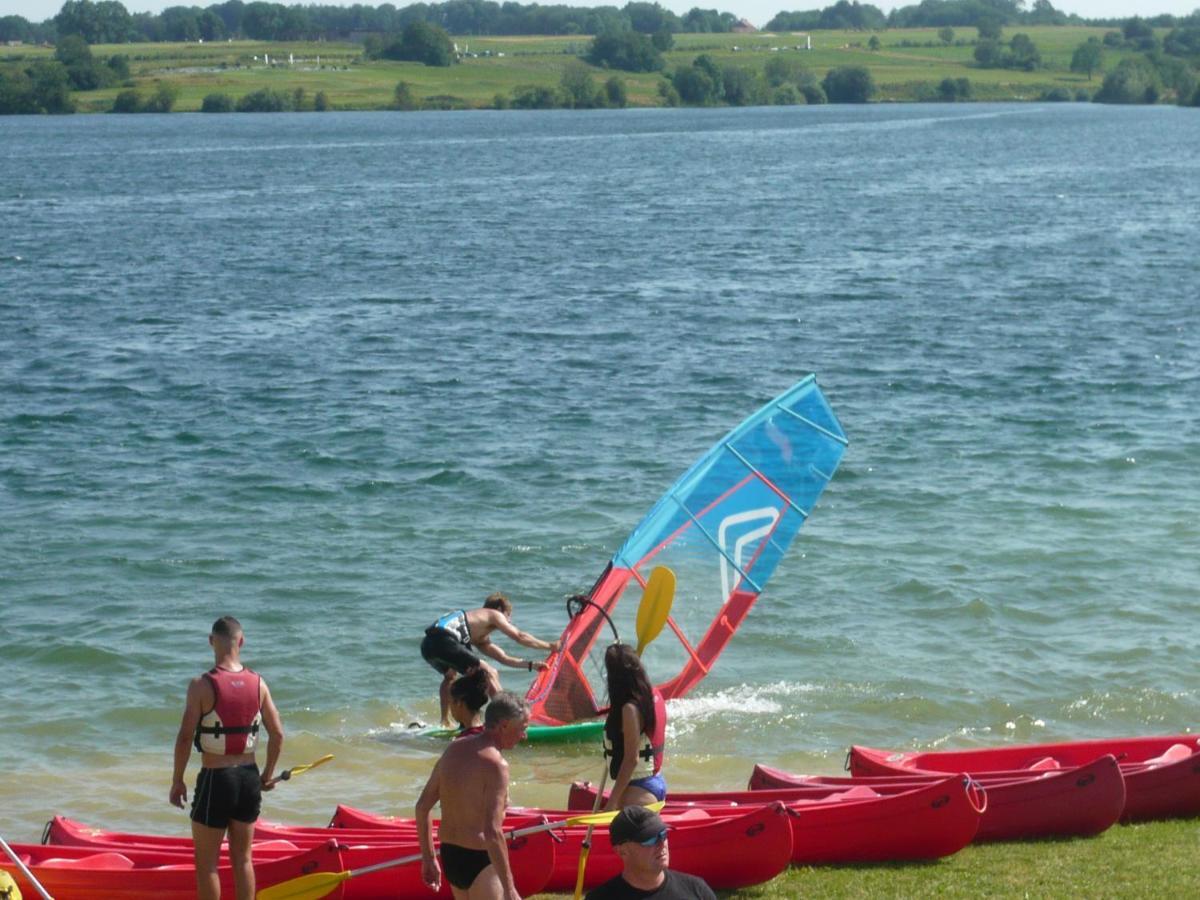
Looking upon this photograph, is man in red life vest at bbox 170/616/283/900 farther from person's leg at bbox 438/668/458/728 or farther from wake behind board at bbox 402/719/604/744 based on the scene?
wake behind board at bbox 402/719/604/744

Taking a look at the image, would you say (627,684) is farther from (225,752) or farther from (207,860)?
(207,860)

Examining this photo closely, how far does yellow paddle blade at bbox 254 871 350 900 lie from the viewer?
30.1 feet

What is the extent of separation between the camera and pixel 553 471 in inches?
933

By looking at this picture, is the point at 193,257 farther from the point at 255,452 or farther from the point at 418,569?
the point at 418,569

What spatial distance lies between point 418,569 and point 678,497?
574 cm

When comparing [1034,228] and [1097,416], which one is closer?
[1097,416]

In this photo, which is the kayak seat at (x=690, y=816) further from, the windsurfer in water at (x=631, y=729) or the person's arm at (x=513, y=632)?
the person's arm at (x=513, y=632)

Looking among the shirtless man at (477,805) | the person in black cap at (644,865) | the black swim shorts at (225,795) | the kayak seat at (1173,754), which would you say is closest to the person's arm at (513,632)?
the black swim shorts at (225,795)

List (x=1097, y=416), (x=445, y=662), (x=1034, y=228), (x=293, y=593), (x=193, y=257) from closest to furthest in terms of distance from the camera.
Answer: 1. (x=445, y=662)
2. (x=293, y=593)
3. (x=1097, y=416)
4. (x=193, y=257)
5. (x=1034, y=228)

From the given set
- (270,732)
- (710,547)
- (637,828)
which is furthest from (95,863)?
(710,547)

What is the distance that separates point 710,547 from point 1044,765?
413 centimetres

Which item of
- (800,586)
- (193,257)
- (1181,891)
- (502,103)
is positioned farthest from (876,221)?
(502,103)

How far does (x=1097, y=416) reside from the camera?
26.8m

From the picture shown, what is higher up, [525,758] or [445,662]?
[445,662]
